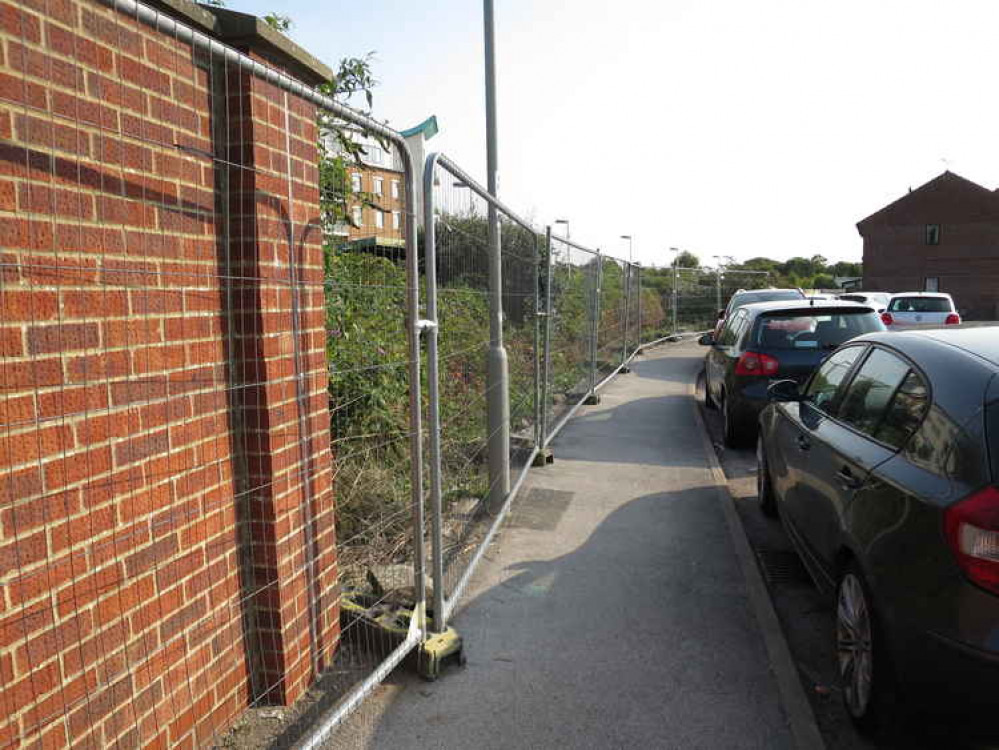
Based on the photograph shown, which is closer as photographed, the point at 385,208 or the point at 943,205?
the point at 385,208

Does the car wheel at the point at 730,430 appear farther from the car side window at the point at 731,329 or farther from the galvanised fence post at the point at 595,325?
the galvanised fence post at the point at 595,325

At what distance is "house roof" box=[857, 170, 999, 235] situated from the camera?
50.3 m

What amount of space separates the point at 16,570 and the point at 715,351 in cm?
929

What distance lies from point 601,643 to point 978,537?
1.96 m

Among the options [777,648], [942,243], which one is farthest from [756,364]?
[942,243]

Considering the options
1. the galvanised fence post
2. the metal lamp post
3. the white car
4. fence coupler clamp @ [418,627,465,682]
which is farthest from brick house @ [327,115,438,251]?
the white car

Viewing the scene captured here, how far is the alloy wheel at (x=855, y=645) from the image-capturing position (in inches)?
126

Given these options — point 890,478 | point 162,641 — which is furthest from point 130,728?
point 890,478

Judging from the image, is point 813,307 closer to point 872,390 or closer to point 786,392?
point 786,392

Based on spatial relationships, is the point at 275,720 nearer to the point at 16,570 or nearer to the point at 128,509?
the point at 128,509

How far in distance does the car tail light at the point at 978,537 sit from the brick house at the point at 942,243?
5269 centimetres

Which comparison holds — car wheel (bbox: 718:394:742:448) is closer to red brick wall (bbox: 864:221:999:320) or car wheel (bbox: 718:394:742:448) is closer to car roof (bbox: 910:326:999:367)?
car roof (bbox: 910:326:999:367)

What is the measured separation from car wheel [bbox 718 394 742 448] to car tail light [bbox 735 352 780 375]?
1.64 ft

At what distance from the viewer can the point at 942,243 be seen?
5112 cm
